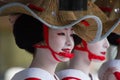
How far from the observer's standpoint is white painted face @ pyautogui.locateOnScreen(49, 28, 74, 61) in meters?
0.93

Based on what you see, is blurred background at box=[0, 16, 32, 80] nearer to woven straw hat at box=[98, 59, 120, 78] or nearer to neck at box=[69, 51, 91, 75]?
neck at box=[69, 51, 91, 75]

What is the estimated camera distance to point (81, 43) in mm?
1124

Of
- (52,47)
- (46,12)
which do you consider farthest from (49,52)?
(46,12)

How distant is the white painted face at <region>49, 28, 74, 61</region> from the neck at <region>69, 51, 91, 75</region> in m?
0.20

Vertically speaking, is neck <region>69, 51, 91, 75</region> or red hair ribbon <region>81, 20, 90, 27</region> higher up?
red hair ribbon <region>81, 20, 90, 27</region>

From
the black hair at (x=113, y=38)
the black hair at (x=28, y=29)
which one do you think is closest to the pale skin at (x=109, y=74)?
the black hair at (x=113, y=38)

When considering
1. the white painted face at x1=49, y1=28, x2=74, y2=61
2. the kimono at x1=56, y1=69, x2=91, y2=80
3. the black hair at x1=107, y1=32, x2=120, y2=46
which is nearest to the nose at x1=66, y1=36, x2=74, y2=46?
the white painted face at x1=49, y1=28, x2=74, y2=61

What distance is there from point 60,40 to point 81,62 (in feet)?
0.78

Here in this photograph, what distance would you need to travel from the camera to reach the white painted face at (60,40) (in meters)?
0.93

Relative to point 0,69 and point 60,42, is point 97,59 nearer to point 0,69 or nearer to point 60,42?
point 60,42

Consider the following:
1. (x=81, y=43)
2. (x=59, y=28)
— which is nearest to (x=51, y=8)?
(x=59, y=28)

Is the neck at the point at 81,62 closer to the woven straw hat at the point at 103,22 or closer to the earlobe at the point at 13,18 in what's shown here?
the woven straw hat at the point at 103,22

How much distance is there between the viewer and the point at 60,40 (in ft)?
3.06

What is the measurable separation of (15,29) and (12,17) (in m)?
0.03
